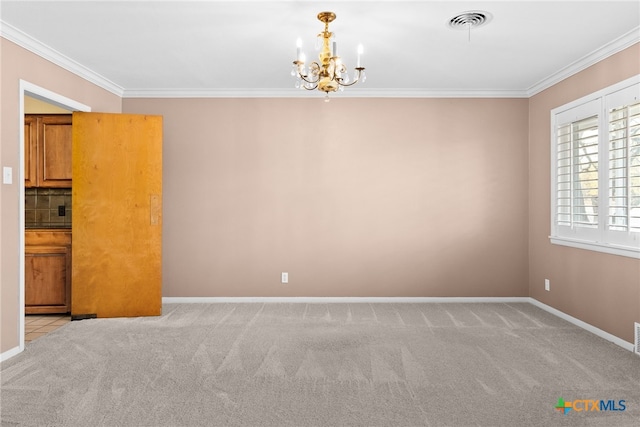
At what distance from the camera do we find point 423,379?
119 inches

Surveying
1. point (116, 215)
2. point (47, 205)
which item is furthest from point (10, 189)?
point (47, 205)

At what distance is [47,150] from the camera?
497cm

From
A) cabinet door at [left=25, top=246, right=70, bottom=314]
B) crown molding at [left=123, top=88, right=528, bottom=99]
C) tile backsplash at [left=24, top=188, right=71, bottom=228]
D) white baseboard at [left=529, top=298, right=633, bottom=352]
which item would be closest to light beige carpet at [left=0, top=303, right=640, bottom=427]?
white baseboard at [left=529, top=298, right=633, bottom=352]

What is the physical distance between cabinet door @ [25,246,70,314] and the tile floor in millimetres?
61

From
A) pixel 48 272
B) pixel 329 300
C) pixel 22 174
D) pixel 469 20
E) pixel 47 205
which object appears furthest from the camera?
pixel 329 300

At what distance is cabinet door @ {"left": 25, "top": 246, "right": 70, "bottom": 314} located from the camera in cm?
487

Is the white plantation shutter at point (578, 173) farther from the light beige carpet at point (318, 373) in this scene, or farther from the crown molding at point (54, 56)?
the crown molding at point (54, 56)

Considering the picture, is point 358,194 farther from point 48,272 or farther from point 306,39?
point 48,272

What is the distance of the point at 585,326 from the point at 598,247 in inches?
32.4

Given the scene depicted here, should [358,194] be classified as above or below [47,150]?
below

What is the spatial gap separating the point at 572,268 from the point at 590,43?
2216 millimetres

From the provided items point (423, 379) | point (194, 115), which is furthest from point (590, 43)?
point (194, 115)

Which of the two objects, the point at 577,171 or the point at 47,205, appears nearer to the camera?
the point at 577,171

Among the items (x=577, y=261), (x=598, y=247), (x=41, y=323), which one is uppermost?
(x=598, y=247)
